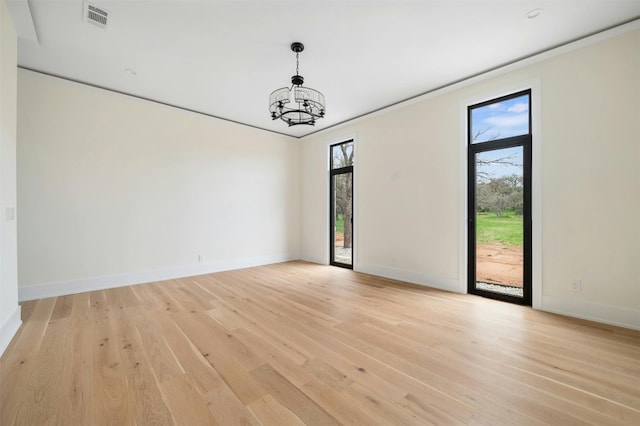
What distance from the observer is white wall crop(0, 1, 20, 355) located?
237 centimetres

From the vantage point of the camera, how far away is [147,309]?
3.29 meters

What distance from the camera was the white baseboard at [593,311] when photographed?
2.71 meters

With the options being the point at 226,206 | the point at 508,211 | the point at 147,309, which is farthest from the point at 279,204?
the point at 508,211

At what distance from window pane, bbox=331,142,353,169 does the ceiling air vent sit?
419cm

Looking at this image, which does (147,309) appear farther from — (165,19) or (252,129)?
(252,129)

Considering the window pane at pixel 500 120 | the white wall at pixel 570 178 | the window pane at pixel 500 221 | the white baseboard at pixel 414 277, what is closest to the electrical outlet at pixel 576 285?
the white wall at pixel 570 178

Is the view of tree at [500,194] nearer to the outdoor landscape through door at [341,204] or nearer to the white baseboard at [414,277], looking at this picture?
the white baseboard at [414,277]

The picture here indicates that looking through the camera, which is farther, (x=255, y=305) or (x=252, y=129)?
(x=252, y=129)

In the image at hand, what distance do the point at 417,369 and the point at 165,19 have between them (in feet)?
12.8

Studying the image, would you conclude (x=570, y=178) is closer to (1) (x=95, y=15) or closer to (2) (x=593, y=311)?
(2) (x=593, y=311)

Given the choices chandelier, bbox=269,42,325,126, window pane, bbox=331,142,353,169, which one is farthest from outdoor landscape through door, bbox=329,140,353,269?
chandelier, bbox=269,42,325,126

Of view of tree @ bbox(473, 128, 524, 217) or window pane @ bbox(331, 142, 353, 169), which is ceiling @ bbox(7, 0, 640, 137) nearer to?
view of tree @ bbox(473, 128, 524, 217)

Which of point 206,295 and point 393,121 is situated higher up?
point 393,121

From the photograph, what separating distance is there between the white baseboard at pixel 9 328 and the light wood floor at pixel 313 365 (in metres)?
0.09
